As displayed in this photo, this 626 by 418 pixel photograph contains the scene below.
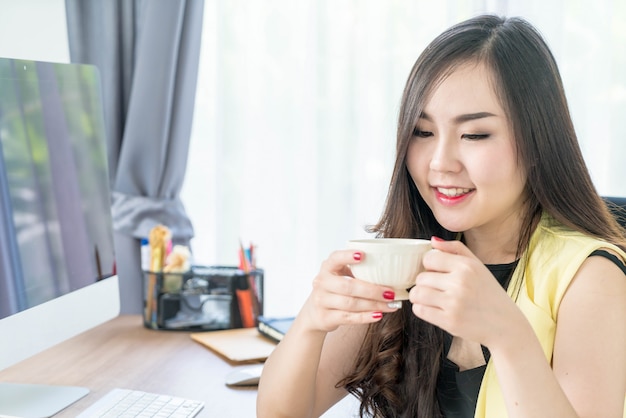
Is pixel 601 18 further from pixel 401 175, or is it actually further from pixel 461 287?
pixel 461 287

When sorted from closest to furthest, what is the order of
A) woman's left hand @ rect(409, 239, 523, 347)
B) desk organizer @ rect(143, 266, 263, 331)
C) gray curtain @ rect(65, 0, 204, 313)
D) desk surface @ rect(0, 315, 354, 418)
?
1. woman's left hand @ rect(409, 239, 523, 347)
2. desk surface @ rect(0, 315, 354, 418)
3. desk organizer @ rect(143, 266, 263, 331)
4. gray curtain @ rect(65, 0, 204, 313)

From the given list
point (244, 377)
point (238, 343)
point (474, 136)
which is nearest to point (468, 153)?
point (474, 136)

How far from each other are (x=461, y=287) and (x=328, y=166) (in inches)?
62.8

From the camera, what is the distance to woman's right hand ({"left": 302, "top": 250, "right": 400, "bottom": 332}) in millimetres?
974

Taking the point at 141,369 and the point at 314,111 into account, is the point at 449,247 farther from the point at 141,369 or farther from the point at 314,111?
the point at 314,111

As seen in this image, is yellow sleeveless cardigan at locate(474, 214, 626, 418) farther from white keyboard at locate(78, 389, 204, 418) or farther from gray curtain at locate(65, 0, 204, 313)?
gray curtain at locate(65, 0, 204, 313)

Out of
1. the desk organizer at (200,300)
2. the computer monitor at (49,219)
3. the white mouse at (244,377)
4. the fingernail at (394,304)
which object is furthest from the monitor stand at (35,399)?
the fingernail at (394,304)

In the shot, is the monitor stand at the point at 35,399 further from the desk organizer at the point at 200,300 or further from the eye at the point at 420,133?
the eye at the point at 420,133

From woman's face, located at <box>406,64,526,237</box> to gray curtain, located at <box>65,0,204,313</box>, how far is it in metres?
1.27

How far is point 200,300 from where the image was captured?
1.86 m

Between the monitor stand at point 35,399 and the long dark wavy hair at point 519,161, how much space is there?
0.48 m

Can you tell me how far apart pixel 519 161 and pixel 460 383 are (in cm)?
39

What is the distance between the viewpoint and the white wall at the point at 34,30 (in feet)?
6.41

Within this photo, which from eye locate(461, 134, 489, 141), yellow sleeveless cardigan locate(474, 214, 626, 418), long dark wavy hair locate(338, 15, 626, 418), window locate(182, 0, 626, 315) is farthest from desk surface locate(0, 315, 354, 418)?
window locate(182, 0, 626, 315)
